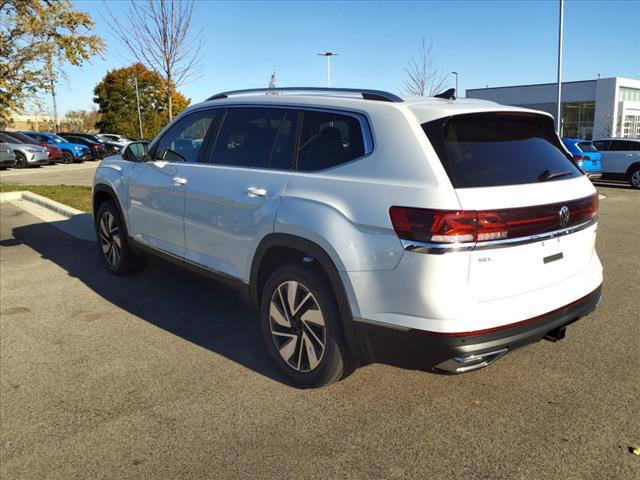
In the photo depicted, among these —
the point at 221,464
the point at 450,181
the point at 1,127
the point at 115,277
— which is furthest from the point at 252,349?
the point at 1,127

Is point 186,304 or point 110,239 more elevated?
point 110,239

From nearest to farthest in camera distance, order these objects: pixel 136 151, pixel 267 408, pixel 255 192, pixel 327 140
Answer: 1. pixel 267 408
2. pixel 327 140
3. pixel 255 192
4. pixel 136 151

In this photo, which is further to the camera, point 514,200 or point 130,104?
point 130,104

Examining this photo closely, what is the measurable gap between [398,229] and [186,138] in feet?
8.64

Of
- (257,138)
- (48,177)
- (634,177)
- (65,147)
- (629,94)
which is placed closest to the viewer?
(257,138)

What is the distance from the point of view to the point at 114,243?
230 inches

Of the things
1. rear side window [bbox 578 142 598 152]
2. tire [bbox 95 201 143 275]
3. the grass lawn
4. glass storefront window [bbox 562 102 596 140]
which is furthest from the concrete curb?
glass storefront window [bbox 562 102 596 140]

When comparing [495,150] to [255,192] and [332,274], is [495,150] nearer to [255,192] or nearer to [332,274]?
[332,274]

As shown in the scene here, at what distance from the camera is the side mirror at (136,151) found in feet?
16.9

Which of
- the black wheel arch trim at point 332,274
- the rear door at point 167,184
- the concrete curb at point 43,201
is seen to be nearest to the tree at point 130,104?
the concrete curb at point 43,201

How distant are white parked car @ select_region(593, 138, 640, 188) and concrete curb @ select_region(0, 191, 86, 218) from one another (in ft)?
54.2

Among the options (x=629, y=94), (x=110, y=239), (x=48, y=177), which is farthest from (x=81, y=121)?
(x=110, y=239)

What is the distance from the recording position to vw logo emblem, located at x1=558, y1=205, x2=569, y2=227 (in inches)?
116

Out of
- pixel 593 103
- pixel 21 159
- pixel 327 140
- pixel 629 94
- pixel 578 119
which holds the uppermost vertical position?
pixel 629 94
